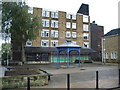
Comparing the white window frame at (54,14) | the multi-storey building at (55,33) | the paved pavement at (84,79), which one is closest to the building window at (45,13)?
the multi-storey building at (55,33)

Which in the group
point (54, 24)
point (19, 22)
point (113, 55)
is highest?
point (54, 24)

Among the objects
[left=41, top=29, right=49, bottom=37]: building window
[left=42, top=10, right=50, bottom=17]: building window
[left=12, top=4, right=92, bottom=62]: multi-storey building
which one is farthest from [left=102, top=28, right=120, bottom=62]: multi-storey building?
[left=42, top=10, right=50, bottom=17]: building window

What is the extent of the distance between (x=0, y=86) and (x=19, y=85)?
1.07 metres

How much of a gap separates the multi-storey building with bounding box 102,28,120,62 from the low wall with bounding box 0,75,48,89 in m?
29.4

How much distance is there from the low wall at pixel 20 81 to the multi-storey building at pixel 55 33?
28063mm

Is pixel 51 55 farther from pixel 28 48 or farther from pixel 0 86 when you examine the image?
pixel 0 86

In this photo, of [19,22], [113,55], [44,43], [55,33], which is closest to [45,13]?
[55,33]

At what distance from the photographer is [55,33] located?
44.3 metres

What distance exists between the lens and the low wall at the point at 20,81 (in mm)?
9957

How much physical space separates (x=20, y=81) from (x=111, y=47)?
32448mm

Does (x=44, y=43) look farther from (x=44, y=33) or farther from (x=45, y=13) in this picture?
(x=45, y=13)

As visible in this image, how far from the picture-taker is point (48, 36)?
142ft

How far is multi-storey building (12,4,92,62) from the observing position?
134 feet

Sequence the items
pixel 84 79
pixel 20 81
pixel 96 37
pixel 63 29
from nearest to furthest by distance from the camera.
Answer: pixel 20 81
pixel 84 79
pixel 63 29
pixel 96 37
